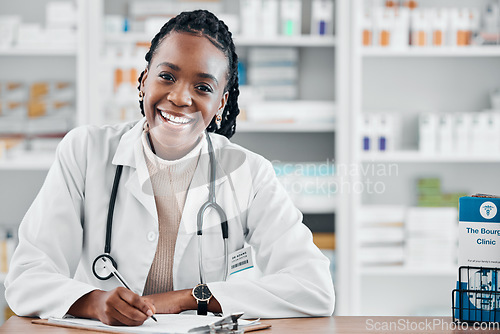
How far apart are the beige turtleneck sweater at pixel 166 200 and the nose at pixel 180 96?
18 cm

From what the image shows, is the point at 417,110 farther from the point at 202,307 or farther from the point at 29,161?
the point at 202,307

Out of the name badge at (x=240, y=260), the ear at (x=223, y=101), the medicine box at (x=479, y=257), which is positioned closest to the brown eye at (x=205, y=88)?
the ear at (x=223, y=101)

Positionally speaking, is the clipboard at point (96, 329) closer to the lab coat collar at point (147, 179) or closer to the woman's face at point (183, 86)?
the lab coat collar at point (147, 179)

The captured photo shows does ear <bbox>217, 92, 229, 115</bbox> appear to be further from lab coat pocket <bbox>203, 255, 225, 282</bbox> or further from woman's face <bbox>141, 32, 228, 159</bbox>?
lab coat pocket <bbox>203, 255, 225, 282</bbox>

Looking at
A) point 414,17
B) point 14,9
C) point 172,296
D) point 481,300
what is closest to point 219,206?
point 172,296

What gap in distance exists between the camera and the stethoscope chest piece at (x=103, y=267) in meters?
1.40

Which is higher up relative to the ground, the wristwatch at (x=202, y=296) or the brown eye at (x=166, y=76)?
the brown eye at (x=166, y=76)

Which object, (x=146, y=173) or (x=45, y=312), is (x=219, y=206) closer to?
(x=146, y=173)

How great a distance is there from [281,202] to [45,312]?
67 cm

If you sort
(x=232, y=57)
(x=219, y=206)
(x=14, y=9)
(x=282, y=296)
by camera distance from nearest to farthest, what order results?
1. (x=282, y=296)
2. (x=219, y=206)
3. (x=232, y=57)
4. (x=14, y=9)

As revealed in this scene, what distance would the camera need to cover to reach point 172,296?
4.42 feet

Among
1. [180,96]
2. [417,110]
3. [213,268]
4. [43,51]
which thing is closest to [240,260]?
[213,268]

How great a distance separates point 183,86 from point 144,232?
0.40 m

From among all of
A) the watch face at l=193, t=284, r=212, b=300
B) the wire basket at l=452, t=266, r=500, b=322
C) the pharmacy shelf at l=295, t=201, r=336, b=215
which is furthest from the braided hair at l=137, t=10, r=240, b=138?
the pharmacy shelf at l=295, t=201, r=336, b=215
